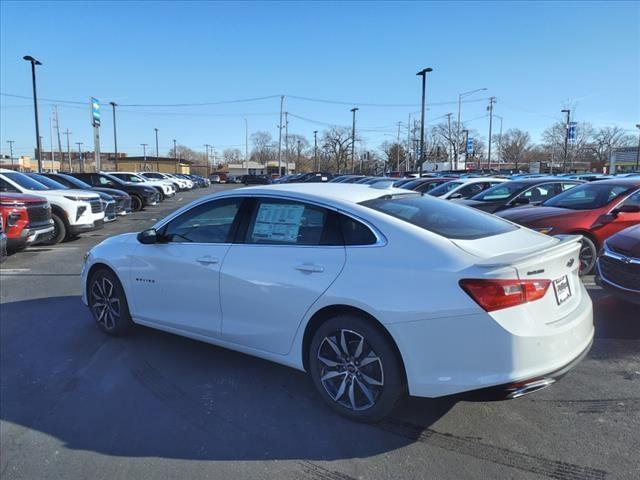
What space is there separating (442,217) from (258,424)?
1.94 m

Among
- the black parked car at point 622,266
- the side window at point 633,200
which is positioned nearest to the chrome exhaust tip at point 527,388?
the black parked car at point 622,266

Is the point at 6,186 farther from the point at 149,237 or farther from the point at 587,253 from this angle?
the point at 587,253

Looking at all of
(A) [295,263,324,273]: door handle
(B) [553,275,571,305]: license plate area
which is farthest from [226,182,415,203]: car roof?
(B) [553,275,571,305]: license plate area

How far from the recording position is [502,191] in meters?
11.7

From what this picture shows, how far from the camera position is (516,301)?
279 centimetres

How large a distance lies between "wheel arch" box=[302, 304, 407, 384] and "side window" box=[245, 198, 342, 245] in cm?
45

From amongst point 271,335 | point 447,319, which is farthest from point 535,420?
point 271,335

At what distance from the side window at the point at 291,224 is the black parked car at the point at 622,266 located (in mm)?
3571

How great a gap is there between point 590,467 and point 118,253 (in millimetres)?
4169

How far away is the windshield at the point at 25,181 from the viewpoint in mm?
11859

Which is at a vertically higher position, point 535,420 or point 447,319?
point 447,319

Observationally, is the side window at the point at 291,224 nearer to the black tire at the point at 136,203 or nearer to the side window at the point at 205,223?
the side window at the point at 205,223

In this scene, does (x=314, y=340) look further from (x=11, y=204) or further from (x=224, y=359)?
(x=11, y=204)

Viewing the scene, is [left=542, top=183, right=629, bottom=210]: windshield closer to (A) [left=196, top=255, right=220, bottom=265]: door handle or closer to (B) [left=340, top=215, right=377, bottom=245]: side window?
(B) [left=340, top=215, right=377, bottom=245]: side window
